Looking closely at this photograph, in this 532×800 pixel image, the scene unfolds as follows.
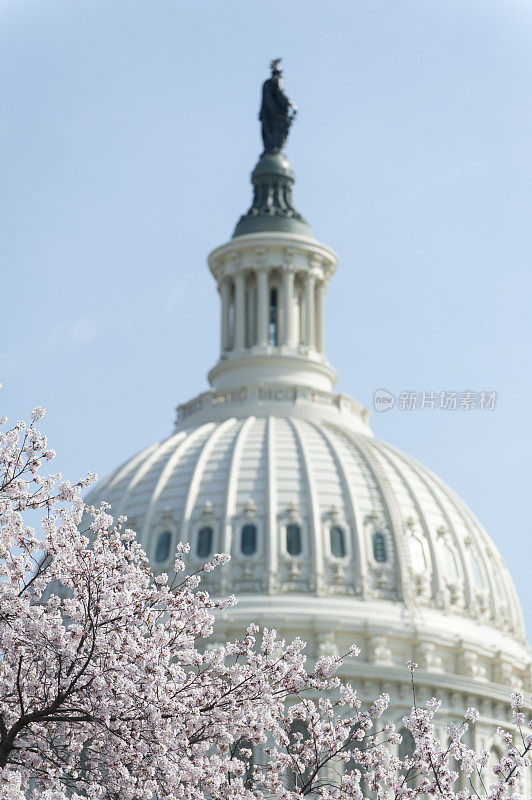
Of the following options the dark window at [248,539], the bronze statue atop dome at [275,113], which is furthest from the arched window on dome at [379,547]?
the bronze statue atop dome at [275,113]

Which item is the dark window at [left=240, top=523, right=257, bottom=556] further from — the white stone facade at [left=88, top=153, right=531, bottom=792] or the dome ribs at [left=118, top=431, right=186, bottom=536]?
the dome ribs at [left=118, top=431, right=186, bottom=536]

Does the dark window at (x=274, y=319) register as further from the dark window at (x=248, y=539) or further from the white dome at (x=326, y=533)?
the dark window at (x=248, y=539)

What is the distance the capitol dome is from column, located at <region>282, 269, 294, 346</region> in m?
0.50

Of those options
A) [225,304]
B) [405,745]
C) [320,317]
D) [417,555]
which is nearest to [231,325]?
[225,304]

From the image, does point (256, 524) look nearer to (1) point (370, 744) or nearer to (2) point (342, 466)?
(2) point (342, 466)

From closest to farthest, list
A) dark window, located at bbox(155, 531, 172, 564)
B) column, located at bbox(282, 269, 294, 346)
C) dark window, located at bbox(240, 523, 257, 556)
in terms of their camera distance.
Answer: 1. dark window, located at bbox(240, 523, 257, 556)
2. dark window, located at bbox(155, 531, 172, 564)
3. column, located at bbox(282, 269, 294, 346)

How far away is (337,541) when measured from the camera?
87.0m

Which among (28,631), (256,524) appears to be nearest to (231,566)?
(256,524)

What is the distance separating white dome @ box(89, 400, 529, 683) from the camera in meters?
83.9

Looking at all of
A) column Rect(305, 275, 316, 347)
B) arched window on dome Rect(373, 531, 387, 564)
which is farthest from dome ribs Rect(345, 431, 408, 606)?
column Rect(305, 275, 316, 347)

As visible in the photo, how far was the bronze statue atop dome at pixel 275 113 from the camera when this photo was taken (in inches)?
4432

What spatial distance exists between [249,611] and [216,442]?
13.6 m

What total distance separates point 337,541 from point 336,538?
0.16 meters

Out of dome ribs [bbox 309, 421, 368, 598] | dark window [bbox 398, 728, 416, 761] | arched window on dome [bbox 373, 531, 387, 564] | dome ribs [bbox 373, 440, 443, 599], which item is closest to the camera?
dark window [bbox 398, 728, 416, 761]
